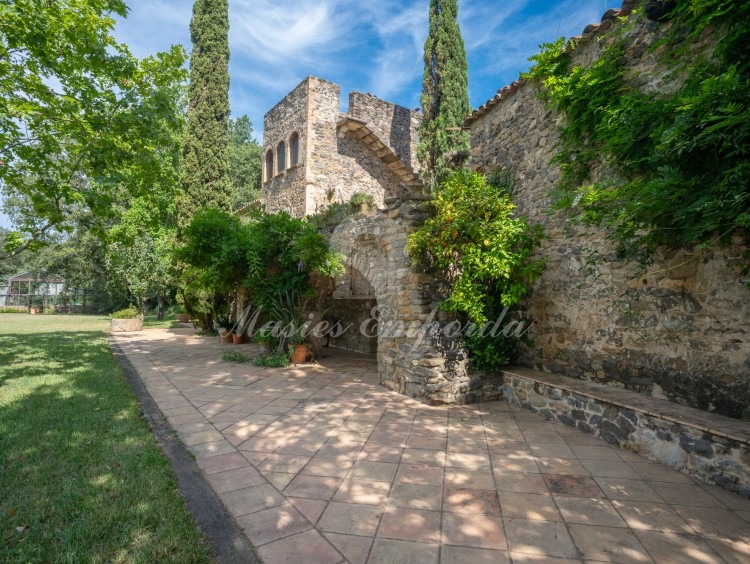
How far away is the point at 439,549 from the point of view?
6.32 feet

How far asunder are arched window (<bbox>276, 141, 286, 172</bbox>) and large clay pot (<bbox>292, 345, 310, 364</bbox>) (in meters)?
8.91

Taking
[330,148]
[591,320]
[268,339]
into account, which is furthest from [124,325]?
[591,320]

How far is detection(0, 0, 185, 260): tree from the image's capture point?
5000 mm

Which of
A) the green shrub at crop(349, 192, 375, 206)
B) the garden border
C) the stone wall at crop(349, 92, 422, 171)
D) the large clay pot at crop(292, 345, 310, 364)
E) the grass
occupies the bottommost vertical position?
the garden border

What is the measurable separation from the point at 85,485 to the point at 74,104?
570 cm

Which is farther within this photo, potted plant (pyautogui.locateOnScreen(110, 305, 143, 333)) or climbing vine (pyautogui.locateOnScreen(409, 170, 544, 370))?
potted plant (pyautogui.locateOnScreen(110, 305, 143, 333))

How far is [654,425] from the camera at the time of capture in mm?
3025

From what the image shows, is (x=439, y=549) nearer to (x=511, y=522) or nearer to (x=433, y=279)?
(x=511, y=522)

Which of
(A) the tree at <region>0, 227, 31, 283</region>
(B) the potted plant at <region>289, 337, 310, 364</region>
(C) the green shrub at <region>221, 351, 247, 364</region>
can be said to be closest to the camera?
(B) the potted plant at <region>289, 337, 310, 364</region>

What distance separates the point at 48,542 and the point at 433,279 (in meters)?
4.12

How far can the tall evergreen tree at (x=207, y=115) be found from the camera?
1258cm

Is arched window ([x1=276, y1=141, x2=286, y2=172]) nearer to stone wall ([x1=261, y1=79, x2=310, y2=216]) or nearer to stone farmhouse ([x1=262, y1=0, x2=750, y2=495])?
stone wall ([x1=261, y1=79, x2=310, y2=216])

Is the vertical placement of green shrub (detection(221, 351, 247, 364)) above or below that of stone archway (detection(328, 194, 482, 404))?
below

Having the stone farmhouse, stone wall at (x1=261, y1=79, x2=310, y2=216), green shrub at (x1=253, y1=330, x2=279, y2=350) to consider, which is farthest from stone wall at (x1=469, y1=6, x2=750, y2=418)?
stone wall at (x1=261, y1=79, x2=310, y2=216)
